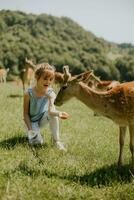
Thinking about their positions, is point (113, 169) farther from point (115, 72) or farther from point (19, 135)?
point (115, 72)

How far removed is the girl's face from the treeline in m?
36.0

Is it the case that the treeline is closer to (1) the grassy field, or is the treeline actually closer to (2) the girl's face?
(1) the grassy field

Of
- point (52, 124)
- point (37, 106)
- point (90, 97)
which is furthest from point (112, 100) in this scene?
point (37, 106)

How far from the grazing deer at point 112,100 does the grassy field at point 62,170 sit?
733 millimetres

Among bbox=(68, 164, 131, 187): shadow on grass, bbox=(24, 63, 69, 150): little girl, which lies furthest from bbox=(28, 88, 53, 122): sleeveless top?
bbox=(68, 164, 131, 187): shadow on grass

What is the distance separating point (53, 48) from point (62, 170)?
48118 millimetres

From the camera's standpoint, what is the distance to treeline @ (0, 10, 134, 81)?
48.2m

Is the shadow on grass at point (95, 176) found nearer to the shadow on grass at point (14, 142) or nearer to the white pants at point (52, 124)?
the shadow on grass at point (14, 142)

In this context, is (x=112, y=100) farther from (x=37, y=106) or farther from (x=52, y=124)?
(x=37, y=106)

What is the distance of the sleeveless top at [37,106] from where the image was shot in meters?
8.34

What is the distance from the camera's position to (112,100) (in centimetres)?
716

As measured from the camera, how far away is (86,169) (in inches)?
271

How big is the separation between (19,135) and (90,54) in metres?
49.2

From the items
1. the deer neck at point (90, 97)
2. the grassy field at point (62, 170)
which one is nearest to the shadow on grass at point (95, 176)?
the grassy field at point (62, 170)
